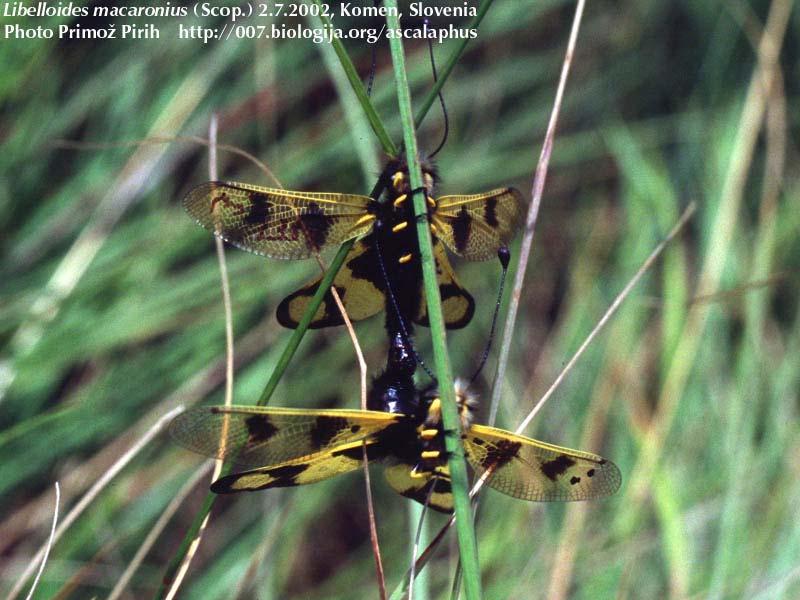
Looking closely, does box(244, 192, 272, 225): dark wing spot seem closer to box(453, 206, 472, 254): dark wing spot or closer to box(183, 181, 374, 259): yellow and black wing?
box(183, 181, 374, 259): yellow and black wing

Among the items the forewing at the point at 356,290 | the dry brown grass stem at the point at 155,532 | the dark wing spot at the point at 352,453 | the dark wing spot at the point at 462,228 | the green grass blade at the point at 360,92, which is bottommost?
the dry brown grass stem at the point at 155,532

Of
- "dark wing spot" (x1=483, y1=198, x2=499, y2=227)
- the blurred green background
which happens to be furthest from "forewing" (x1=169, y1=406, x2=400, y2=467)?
the blurred green background

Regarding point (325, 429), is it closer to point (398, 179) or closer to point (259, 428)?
point (259, 428)

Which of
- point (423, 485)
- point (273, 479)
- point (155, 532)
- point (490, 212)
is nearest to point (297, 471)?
point (273, 479)

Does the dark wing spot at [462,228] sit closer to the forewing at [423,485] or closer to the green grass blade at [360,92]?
the green grass blade at [360,92]

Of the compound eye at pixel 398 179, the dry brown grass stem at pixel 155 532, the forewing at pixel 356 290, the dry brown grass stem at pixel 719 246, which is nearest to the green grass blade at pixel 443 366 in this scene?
the compound eye at pixel 398 179

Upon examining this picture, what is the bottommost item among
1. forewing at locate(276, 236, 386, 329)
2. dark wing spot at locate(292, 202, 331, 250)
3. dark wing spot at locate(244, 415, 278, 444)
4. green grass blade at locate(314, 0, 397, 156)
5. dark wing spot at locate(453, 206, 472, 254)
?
dark wing spot at locate(244, 415, 278, 444)

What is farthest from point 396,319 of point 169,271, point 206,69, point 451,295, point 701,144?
point 701,144

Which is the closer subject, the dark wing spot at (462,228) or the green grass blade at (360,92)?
the green grass blade at (360,92)
